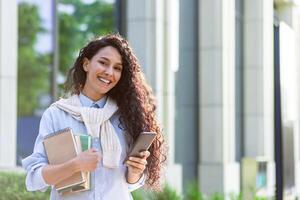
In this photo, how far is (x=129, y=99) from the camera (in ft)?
8.87

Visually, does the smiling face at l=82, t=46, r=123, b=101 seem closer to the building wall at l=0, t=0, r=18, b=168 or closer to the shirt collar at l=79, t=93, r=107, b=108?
the shirt collar at l=79, t=93, r=107, b=108

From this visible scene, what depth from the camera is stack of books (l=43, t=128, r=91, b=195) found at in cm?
241

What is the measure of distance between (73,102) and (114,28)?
31.9 ft

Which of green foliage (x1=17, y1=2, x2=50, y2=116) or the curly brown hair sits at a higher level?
green foliage (x1=17, y1=2, x2=50, y2=116)

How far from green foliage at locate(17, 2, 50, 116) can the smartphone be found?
9.93 metres

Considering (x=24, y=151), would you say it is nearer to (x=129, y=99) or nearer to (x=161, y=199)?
(x=161, y=199)

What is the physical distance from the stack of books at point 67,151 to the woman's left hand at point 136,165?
6.5 inches

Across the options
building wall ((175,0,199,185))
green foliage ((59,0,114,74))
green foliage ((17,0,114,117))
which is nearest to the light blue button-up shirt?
green foliage ((17,0,114,117))

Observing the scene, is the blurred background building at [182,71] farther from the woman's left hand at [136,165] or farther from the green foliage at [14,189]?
the woman's left hand at [136,165]

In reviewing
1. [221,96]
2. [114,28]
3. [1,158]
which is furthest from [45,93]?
[1,158]

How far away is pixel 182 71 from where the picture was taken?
45.3 ft

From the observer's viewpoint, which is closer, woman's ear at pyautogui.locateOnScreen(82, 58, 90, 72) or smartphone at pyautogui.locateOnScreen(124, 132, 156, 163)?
smartphone at pyautogui.locateOnScreen(124, 132, 156, 163)

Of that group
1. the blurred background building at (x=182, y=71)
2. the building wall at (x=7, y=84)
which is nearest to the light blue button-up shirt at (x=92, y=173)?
the building wall at (x=7, y=84)

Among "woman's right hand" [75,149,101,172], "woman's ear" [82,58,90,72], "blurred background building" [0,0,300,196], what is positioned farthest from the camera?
"blurred background building" [0,0,300,196]
